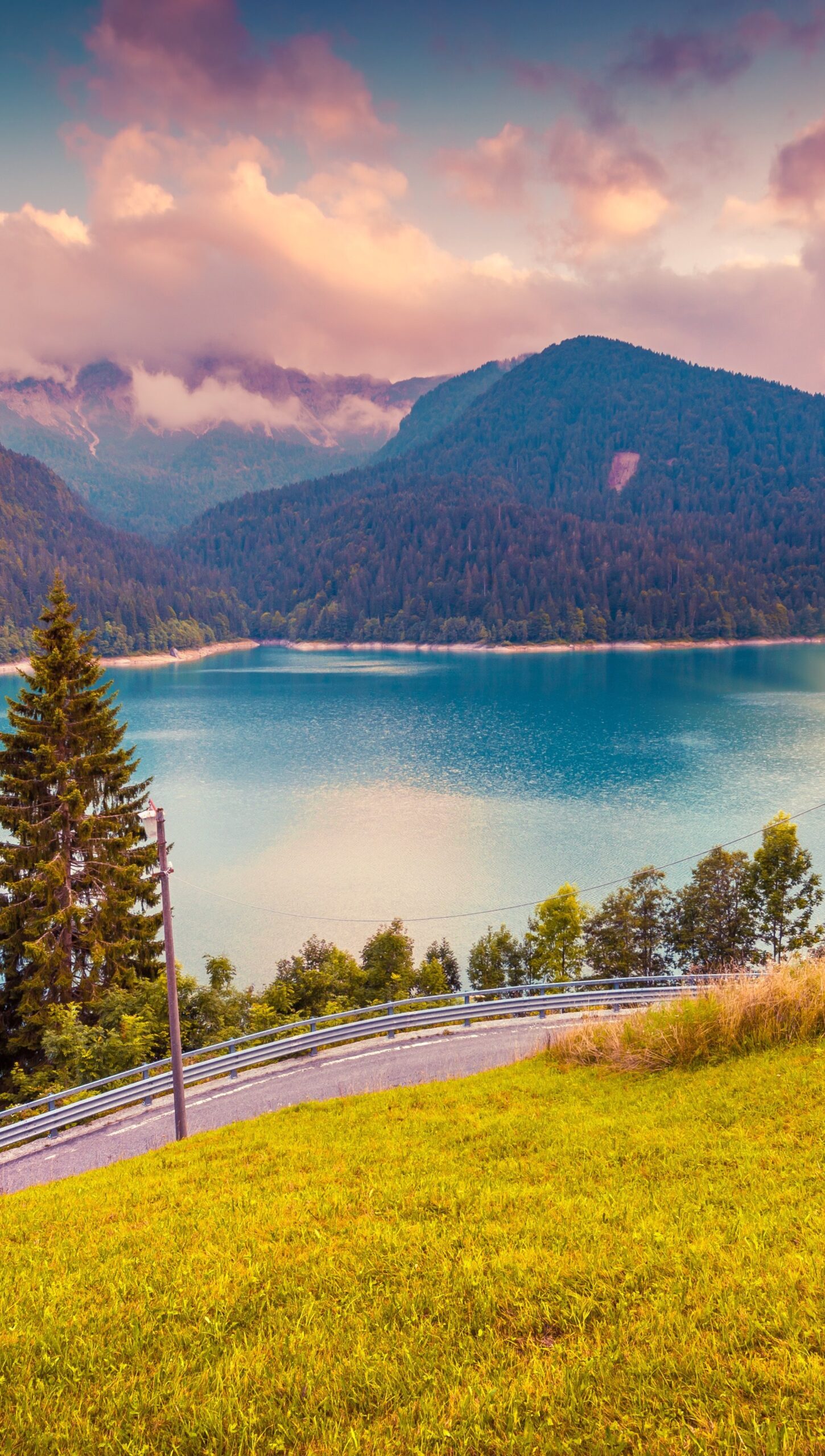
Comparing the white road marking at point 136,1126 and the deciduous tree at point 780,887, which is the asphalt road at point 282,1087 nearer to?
the white road marking at point 136,1126

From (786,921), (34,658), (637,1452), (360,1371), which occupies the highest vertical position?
(34,658)

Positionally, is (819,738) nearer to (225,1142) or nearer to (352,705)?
(352,705)

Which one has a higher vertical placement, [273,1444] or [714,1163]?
[273,1444]

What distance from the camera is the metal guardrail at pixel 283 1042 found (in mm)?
16844

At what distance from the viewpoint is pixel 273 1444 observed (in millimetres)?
4160

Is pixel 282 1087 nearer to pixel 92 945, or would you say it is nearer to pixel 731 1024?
pixel 92 945

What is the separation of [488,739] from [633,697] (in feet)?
131

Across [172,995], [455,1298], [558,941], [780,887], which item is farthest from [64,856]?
[780,887]

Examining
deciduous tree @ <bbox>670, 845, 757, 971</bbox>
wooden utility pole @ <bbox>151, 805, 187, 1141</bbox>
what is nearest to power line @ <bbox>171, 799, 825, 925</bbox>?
deciduous tree @ <bbox>670, 845, 757, 971</bbox>

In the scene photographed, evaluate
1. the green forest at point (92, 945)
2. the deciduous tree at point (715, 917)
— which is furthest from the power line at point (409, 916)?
the green forest at point (92, 945)

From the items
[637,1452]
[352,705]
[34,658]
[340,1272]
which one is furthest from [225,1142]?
[352,705]

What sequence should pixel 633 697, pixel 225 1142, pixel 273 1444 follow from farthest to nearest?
pixel 633 697, pixel 225 1142, pixel 273 1444

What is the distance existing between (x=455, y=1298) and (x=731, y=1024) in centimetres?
775

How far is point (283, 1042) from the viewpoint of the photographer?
776 inches
